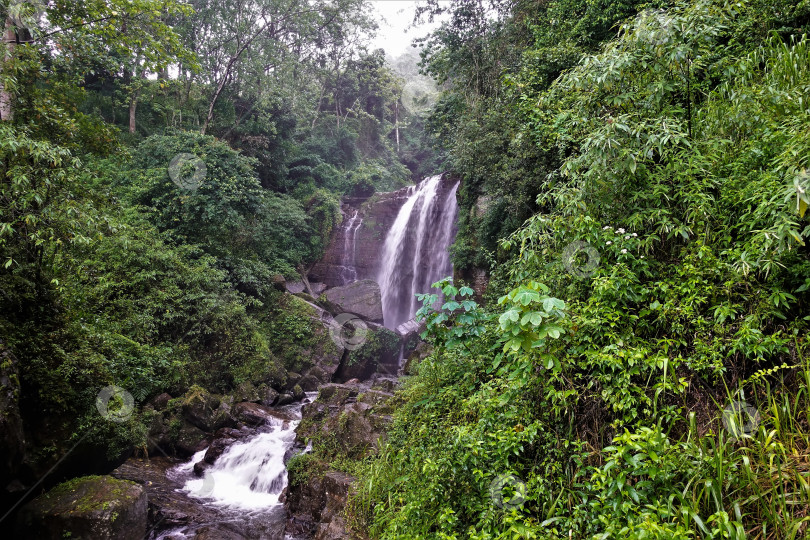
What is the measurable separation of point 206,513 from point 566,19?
11.0 meters

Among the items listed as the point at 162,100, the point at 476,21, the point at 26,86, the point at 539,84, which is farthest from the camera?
the point at 162,100

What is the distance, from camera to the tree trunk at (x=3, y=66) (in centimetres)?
442

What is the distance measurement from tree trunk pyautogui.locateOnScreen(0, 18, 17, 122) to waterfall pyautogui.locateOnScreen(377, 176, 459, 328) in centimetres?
1241

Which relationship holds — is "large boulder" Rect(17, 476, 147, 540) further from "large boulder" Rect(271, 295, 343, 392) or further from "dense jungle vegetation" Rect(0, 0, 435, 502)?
"large boulder" Rect(271, 295, 343, 392)

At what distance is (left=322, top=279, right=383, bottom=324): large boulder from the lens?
14.9 metres

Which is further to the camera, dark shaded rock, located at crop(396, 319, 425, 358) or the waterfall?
the waterfall

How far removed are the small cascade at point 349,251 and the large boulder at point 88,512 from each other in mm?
13112

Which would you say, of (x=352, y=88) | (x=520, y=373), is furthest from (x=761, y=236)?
(x=352, y=88)

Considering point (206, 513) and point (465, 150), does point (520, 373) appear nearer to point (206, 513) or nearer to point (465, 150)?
point (206, 513)

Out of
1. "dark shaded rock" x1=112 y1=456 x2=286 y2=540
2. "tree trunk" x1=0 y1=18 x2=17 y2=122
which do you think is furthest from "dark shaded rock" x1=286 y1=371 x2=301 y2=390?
"tree trunk" x1=0 y1=18 x2=17 y2=122

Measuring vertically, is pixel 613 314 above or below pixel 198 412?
above

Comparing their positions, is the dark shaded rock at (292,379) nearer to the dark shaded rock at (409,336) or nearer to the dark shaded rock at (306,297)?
the dark shaded rock at (306,297)

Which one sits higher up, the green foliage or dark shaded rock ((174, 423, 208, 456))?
the green foliage

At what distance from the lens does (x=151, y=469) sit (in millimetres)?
7027
